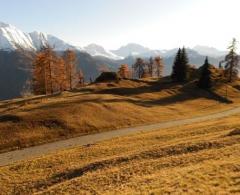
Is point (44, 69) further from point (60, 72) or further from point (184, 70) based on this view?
point (184, 70)

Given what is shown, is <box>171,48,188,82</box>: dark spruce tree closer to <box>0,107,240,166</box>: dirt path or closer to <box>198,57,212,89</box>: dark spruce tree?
<box>198,57,212,89</box>: dark spruce tree

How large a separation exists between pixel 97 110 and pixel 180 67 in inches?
1854

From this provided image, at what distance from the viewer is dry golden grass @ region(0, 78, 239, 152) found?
49.6 m

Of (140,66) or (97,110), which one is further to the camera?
(140,66)

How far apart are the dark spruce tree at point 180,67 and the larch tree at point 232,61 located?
13018 mm

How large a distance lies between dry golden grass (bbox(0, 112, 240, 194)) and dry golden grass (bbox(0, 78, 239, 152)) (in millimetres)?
12875

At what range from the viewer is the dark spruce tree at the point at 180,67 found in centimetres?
9819

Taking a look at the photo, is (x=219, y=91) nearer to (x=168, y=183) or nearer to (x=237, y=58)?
(x=237, y=58)

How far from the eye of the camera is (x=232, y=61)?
324 ft

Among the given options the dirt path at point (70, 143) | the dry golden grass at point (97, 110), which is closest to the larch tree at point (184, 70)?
the dry golden grass at point (97, 110)

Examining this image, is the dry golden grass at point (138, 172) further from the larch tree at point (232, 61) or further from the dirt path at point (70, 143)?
the larch tree at point (232, 61)

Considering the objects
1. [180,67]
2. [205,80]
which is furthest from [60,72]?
[205,80]

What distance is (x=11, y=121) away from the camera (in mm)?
51719

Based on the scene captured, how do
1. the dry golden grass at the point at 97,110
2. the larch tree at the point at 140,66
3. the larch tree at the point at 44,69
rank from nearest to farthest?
the dry golden grass at the point at 97,110, the larch tree at the point at 44,69, the larch tree at the point at 140,66
